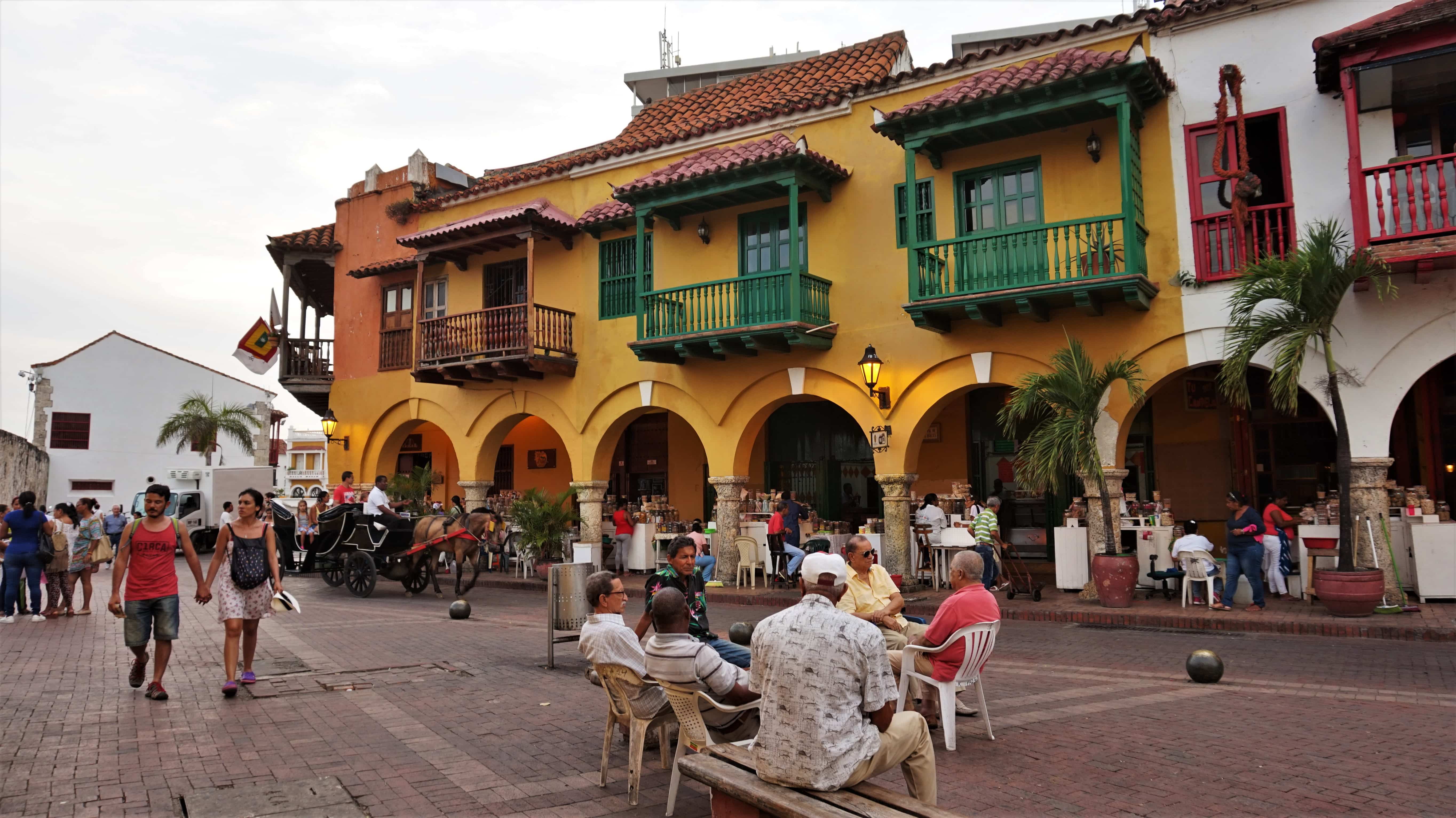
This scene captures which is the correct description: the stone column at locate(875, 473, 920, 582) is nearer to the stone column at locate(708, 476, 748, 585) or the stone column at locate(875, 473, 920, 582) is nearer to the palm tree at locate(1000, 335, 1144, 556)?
the palm tree at locate(1000, 335, 1144, 556)

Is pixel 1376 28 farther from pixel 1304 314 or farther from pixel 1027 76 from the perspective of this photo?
pixel 1027 76

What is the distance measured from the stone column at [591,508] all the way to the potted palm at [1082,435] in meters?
8.66

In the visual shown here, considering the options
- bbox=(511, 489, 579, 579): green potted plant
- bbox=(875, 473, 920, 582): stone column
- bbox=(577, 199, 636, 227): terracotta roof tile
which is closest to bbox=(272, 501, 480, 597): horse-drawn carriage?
bbox=(511, 489, 579, 579): green potted plant

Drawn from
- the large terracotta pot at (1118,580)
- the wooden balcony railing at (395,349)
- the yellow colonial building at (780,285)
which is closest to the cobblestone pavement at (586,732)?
the large terracotta pot at (1118,580)

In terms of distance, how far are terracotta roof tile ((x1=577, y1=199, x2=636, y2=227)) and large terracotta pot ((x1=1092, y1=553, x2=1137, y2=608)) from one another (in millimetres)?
10407

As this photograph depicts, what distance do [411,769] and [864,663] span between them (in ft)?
10.5

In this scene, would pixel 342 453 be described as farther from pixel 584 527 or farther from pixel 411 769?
pixel 411 769

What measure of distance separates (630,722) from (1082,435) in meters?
8.94

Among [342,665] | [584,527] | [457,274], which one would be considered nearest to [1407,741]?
[342,665]

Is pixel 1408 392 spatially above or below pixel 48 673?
above

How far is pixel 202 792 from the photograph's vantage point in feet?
17.1

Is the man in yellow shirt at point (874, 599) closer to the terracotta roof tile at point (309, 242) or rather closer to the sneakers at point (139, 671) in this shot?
the sneakers at point (139, 671)

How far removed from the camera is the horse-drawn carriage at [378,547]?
50.7 ft

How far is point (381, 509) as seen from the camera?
1662 centimetres
